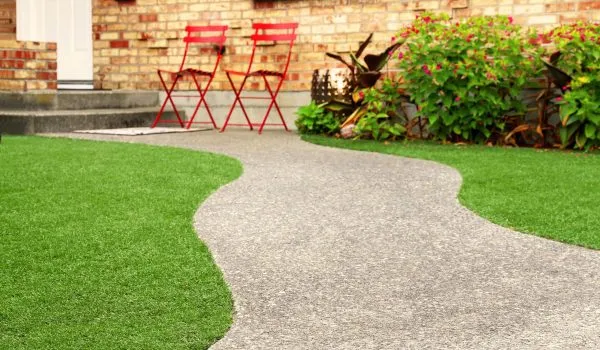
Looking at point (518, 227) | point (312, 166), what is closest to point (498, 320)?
point (518, 227)

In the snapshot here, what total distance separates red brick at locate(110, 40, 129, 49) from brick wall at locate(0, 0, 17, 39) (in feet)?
5.14

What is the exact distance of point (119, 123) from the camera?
951 cm

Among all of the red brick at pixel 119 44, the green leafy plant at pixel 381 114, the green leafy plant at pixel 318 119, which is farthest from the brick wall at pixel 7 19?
the green leafy plant at pixel 381 114

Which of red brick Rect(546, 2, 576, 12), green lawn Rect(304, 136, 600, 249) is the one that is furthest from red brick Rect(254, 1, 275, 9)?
red brick Rect(546, 2, 576, 12)

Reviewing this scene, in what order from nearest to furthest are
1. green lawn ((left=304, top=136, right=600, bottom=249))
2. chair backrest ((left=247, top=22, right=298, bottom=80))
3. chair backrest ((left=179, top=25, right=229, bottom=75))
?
green lawn ((left=304, top=136, right=600, bottom=249)) → chair backrest ((left=247, top=22, right=298, bottom=80)) → chair backrest ((left=179, top=25, right=229, bottom=75))

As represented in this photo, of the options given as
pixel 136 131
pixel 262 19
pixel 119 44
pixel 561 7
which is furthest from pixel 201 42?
pixel 561 7

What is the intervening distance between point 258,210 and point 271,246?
2.60ft

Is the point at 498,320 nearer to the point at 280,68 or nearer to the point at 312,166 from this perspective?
the point at 312,166

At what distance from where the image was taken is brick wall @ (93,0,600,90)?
854cm

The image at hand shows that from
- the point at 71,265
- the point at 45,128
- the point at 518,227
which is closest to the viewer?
the point at 71,265

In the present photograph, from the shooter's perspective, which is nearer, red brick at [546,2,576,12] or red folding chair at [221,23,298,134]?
red brick at [546,2,576,12]

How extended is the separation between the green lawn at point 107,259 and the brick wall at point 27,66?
338 cm

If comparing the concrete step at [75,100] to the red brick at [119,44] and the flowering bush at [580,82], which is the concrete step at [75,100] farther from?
the flowering bush at [580,82]

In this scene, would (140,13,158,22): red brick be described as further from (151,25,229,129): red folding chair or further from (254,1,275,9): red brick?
(254,1,275,9): red brick
